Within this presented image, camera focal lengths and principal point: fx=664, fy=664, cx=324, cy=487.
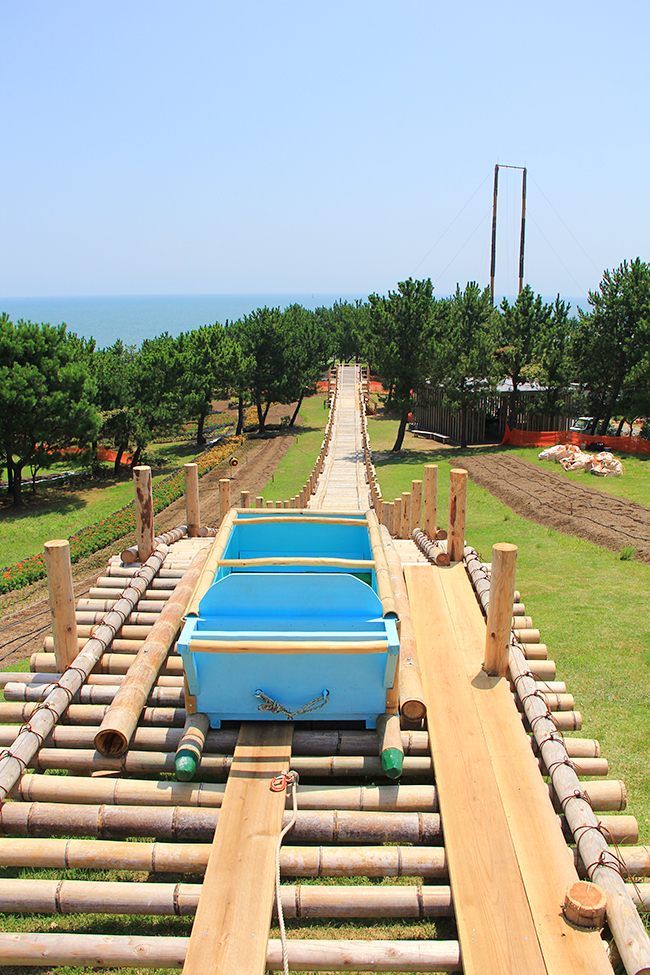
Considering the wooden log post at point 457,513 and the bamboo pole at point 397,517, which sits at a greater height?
the wooden log post at point 457,513

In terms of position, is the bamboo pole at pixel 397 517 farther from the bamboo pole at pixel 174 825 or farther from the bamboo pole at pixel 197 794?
the bamboo pole at pixel 174 825

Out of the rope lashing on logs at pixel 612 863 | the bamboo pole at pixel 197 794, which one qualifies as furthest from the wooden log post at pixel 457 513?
the rope lashing on logs at pixel 612 863

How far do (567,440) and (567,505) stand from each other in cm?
1217

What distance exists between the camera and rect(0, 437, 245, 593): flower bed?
18.2m

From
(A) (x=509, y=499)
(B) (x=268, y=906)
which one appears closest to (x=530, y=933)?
(B) (x=268, y=906)

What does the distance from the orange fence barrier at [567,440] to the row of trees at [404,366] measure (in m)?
1.64

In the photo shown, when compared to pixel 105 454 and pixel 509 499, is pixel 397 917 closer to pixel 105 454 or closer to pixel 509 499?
pixel 509 499

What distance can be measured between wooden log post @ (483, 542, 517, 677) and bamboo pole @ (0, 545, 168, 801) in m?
3.98

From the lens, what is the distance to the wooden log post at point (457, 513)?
8.89 m

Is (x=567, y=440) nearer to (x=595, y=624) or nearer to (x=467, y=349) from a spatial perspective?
(x=467, y=349)

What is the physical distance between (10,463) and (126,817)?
2770cm

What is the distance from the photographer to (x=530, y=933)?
3.90 metres

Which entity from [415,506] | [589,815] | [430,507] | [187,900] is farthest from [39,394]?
[589,815]

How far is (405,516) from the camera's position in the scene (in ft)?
45.3
